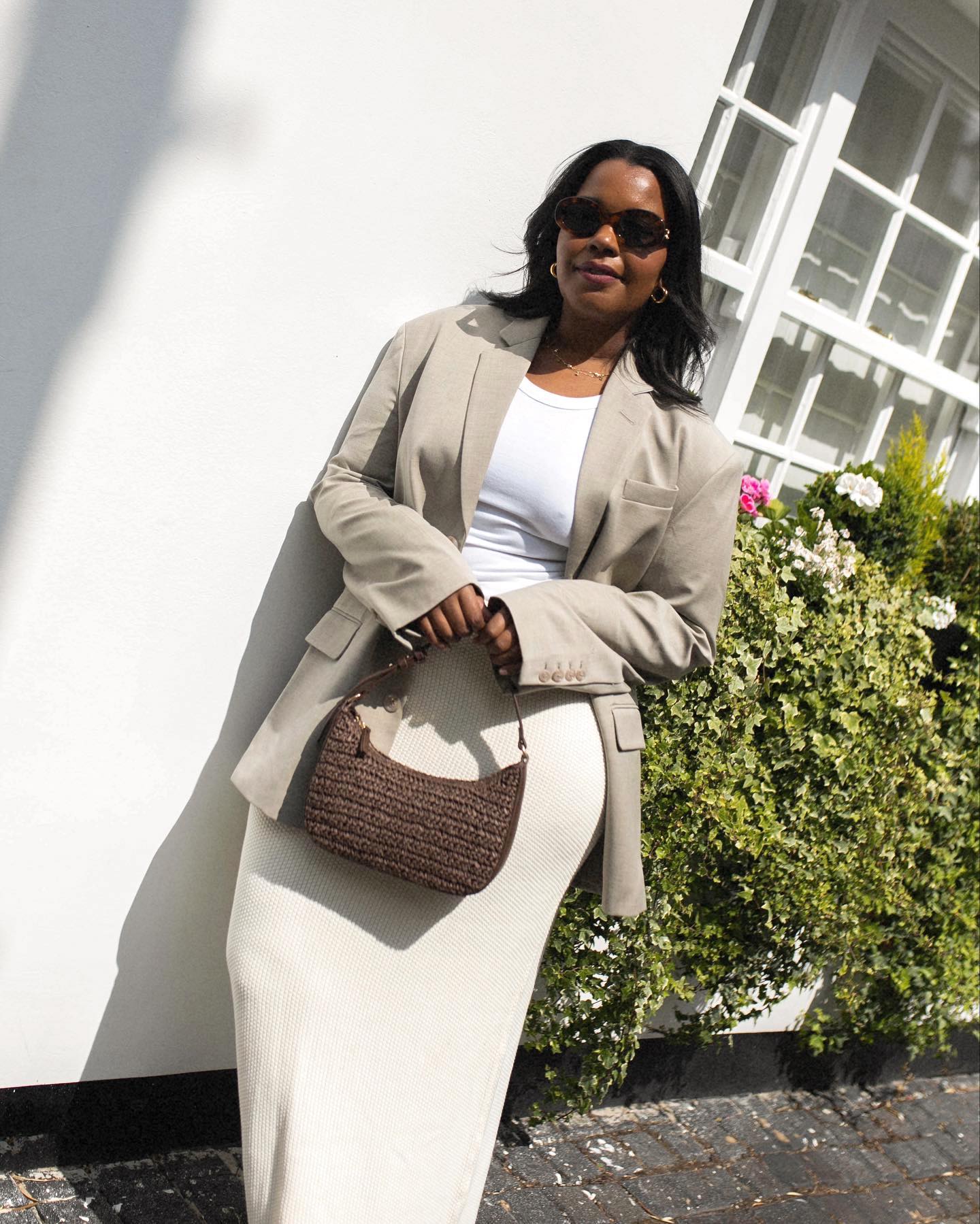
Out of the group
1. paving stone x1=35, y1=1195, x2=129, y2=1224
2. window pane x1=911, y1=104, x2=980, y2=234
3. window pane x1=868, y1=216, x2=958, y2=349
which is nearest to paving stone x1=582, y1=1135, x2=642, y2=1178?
paving stone x1=35, y1=1195, x2=129, y2=1224

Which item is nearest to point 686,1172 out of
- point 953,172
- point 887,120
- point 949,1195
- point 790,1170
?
point 790,1170

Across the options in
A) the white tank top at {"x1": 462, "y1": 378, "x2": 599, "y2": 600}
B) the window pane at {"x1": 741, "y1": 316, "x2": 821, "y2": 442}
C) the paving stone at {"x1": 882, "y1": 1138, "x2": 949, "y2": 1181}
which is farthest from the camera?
the window pane at {"x1": 741, "y1": 316, "x2": 821, "y2": 442}

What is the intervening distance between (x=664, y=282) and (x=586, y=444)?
0.44 meters

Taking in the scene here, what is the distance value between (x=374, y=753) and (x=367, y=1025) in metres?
0.62

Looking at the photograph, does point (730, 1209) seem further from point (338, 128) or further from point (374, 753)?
point (338, 128)

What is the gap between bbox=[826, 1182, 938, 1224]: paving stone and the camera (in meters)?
3.82

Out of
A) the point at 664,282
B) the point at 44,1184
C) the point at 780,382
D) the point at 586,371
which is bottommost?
the point at 44,1184

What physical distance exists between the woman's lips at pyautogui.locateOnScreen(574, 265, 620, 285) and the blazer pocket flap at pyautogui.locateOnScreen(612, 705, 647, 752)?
93 centimetres

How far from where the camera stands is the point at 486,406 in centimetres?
267

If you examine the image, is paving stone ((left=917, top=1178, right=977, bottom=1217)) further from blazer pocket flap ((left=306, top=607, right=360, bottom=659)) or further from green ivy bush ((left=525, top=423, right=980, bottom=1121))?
blazer pocket flap ((left=306, top=607, right=360, bottom=659))

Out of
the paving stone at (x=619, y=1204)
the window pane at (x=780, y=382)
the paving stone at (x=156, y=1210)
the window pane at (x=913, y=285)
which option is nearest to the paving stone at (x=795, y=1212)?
the paving stone at (x=619, y=1204)

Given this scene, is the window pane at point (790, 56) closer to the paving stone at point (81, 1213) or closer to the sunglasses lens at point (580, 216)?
the sunglasses lens at point (580, 216)

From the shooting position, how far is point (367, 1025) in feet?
8.46

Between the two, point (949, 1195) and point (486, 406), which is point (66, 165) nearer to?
point (486, 406)
